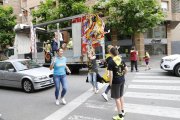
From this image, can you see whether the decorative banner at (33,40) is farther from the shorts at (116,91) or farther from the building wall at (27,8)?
A: the building wall at (27,8)

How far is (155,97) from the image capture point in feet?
27.7

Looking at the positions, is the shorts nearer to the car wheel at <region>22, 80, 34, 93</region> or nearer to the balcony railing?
the car wheel at <region>22, 80, 34, 93</region>

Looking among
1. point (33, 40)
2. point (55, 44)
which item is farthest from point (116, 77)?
point (33, 40)

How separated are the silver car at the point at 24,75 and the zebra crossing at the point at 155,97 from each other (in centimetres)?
326

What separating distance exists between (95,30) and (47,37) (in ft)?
13.1

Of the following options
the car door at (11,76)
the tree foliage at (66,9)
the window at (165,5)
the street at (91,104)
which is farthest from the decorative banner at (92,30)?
the window at (165,5)

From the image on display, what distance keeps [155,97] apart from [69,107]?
2.73 m

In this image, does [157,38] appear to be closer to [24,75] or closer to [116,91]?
[24,75]

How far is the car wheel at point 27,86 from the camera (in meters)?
10.3

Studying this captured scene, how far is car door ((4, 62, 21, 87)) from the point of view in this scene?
35.1 feet

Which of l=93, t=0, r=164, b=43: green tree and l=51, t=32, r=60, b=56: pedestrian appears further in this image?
l=93, t=0, r=164, b=43: green tree

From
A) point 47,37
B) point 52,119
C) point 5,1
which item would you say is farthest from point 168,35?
point 5,1

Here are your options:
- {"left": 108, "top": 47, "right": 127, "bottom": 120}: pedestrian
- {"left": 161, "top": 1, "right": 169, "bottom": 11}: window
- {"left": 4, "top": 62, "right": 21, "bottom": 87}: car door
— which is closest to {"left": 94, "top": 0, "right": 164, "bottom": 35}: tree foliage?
{"left": 161, "top": 1, "right": 169, "bottom": 11}: window

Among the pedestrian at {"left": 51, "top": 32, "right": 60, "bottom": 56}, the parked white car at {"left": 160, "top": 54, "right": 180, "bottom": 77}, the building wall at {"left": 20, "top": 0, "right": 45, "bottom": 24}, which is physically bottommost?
the parked white car at {"left": 160, "top": 54, "right": 180, "bottom": 77}
